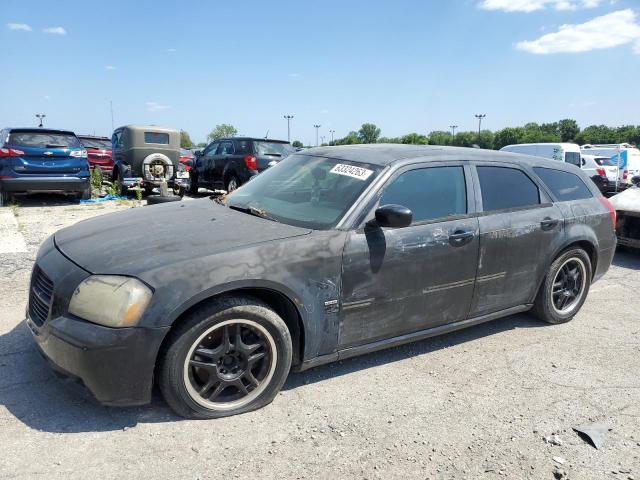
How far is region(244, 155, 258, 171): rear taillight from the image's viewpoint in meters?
12.1

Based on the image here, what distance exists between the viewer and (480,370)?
3727 millimetres

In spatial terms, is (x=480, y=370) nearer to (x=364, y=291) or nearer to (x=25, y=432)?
(x=364, y=291)

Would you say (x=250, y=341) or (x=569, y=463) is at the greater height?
(x=250, y=341)

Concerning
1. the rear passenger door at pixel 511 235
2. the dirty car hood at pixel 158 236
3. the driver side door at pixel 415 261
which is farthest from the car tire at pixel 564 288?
the dirty car hood at pixel 158 236

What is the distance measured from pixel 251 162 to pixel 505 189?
867cm

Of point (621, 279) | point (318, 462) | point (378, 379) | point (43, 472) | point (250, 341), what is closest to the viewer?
point (43, 472)

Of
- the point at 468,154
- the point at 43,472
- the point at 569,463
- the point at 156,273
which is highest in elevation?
the point at 468,154

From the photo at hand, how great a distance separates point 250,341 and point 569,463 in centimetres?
189

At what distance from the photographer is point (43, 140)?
1068 cm

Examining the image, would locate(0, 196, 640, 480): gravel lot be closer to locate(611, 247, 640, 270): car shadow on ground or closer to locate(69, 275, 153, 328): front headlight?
locate(69, 275, 153, 328): front headlight

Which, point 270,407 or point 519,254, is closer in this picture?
point 270,407

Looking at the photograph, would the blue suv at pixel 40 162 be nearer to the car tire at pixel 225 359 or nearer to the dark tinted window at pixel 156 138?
the dark tinted window at pixel 156 138

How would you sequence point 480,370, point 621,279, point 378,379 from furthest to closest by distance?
point 621,279 < point 480,370 < point 378,379

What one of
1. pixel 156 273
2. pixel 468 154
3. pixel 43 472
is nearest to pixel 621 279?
pixel 468 154
